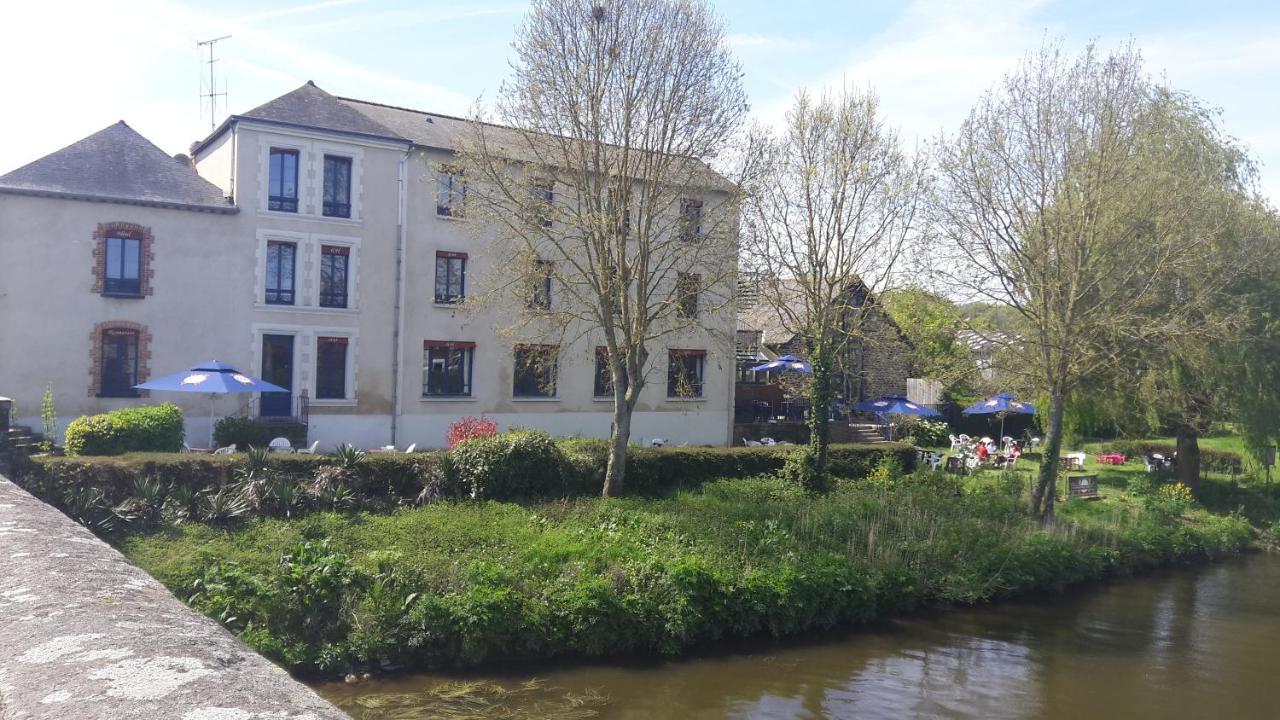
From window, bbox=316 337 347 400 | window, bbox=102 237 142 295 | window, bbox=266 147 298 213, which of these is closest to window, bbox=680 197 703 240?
Result: window, bbox=316 337 347 400

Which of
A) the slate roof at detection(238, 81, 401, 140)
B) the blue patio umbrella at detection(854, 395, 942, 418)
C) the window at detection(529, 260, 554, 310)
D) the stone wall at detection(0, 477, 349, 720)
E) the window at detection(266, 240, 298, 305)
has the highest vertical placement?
the slate roof at detection(238, 81, 401, 140)

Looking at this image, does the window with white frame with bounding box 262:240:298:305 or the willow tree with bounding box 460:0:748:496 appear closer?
the willow tree with bounding box 460:0:748:496

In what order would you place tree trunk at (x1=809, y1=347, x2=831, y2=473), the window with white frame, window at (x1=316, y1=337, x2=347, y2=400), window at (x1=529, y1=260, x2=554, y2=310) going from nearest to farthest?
1. window at (x1=529, y1=260, x2=554, y2=310)
2. tree trunk at (x1=809, y1=347, x2=831, y2=473)
3. the window with white frame
4. window at (x1=316, y1=337, x2=347, y2=400)

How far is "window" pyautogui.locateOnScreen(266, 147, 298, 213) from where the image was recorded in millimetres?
24891

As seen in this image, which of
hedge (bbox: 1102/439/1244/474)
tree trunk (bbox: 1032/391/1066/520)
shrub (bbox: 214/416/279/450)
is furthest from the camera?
hedge (bbox: 1102/439/1244/474)

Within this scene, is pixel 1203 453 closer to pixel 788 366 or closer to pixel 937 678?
pixel 788 366

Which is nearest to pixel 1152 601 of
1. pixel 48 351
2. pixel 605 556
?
pixel 605 556

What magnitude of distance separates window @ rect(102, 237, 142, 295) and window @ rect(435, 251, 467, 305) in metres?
7.67

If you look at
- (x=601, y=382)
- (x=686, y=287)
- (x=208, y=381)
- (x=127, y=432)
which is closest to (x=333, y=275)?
(x=208, y=381)

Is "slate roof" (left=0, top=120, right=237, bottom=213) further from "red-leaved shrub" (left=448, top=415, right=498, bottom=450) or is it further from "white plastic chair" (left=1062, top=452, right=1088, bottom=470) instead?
"white plastic chair" (left=1062, top=452, right=1088, bottom=470)

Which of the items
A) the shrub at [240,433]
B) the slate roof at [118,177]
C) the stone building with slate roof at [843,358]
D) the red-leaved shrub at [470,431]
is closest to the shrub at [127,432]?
the shrub at [240,433]

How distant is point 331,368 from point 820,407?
13842 millimetres

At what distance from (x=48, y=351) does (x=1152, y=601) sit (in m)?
24.3

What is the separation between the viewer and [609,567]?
12406 millimetres
